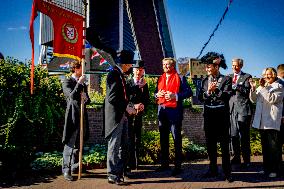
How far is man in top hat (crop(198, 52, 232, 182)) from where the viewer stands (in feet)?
16.5

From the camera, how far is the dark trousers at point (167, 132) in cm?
560

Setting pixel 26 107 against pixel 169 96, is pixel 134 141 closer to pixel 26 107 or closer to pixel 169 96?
pixel 169 96

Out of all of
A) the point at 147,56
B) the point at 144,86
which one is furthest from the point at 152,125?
the point at 147,56

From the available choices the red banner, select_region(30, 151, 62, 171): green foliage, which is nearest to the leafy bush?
select_region(30, 151, 62, 171): green foliage

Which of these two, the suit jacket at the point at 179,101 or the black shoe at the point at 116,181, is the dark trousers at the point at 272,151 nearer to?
the suit jacket at the point at 179,101

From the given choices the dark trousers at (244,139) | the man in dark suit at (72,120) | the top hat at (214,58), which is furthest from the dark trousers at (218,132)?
the man in dark suit at (72,120)

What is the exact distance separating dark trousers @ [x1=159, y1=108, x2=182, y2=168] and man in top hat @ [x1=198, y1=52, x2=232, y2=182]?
1.84ft

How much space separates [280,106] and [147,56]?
15.0 meters

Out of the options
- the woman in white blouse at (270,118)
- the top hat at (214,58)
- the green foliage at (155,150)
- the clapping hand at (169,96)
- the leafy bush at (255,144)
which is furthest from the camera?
the leafy bush at (255,144)

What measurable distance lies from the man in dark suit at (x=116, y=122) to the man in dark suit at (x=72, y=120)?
615 millimetres

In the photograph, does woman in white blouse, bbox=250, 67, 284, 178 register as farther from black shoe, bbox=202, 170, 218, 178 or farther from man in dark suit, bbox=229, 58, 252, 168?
black shoe, bbox=202, 170, 218, 178

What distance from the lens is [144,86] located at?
236 inches

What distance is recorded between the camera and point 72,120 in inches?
209

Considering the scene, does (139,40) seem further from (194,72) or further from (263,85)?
(263,85)
